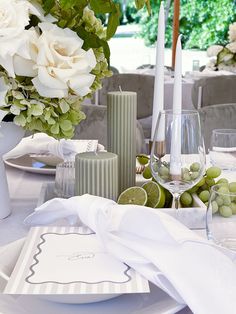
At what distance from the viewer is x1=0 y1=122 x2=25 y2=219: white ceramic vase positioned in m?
1.02

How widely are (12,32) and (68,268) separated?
0.36 metres

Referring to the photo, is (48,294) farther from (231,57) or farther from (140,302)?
(231,57)

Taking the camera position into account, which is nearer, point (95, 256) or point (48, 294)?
point (48, 294)

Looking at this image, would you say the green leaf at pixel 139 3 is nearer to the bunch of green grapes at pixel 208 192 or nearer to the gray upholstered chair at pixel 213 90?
the bunch of green grapes at pixel 208 192

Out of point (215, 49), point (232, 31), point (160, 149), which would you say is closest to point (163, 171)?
point (160, 149)

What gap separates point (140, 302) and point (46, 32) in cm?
44

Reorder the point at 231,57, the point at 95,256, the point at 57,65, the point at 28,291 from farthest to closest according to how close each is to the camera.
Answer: the point at 231,57 < the point at 57,65 < the point at 95,256 < the point at 28,291

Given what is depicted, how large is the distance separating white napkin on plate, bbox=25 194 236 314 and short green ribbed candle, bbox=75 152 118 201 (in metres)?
0.16

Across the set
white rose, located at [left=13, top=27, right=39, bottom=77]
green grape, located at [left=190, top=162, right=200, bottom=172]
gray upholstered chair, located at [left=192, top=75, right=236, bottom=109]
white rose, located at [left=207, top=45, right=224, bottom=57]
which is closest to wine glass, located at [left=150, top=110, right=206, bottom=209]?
green grape, located at [left=190, top=162, right=200, bottom=172]

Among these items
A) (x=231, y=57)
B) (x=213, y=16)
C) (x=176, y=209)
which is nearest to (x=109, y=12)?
(x=176, y=209)

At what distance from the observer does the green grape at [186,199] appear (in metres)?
1.03

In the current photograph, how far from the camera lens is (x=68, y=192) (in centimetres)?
111

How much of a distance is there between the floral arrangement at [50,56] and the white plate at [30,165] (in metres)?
0.35

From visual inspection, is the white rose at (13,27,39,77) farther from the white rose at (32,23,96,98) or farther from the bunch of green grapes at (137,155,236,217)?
the bunch of green grapes at (137,155,236,217)
